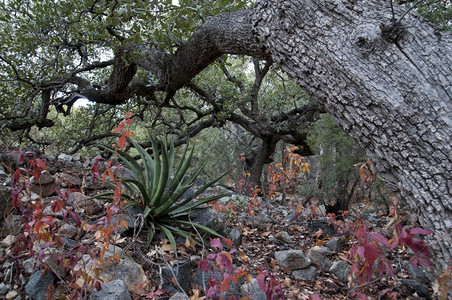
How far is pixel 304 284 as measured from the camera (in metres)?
2.59

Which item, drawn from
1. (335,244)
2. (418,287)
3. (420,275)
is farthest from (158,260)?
(420,275)

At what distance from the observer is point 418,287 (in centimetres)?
254

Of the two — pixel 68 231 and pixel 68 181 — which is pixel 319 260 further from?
pixel 68 181

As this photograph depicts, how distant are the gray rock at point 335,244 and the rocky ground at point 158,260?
0.03 ft

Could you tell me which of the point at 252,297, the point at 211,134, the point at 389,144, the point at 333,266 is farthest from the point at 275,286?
the point at 211,134

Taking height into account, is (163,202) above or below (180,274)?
above

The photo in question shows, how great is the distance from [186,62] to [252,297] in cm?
275

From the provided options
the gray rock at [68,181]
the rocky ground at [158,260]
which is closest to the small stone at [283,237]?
the rocky ground at [158,260]

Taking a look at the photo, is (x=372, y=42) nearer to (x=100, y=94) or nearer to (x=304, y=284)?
(x=304, y=284)

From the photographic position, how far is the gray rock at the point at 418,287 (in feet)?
8.17

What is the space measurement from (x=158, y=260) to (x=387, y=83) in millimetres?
1881

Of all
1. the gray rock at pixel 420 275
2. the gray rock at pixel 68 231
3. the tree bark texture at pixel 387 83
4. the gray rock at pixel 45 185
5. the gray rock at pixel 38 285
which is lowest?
the gray rock at pixel 38 285

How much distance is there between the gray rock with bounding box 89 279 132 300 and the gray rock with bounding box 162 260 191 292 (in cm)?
38

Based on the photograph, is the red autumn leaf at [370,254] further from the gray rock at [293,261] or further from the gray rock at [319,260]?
the gray rock at [319,260]
